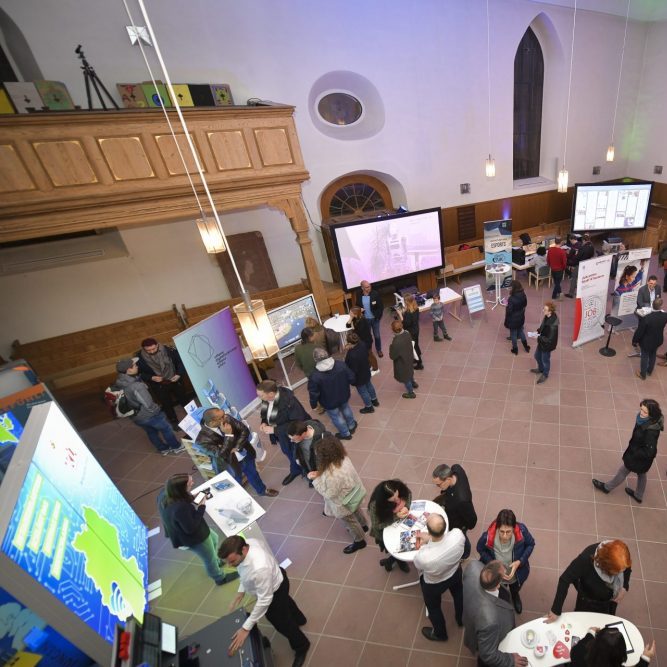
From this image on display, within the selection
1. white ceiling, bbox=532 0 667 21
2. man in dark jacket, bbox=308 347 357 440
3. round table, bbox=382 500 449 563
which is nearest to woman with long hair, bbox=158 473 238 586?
round table, bbox=382 500 449 563

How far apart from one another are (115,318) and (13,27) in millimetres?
5416

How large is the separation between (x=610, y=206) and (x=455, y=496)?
37.4 ft

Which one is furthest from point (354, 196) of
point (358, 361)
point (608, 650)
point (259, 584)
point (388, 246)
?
point (608, 650)

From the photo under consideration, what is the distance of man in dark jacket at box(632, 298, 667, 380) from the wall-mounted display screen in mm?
7163

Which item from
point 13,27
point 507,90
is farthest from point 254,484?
point 507,90

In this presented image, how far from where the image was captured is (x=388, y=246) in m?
9.18

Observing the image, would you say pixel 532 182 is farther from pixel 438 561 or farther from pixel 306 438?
pixel 438 561

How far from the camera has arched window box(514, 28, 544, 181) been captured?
10691 mm

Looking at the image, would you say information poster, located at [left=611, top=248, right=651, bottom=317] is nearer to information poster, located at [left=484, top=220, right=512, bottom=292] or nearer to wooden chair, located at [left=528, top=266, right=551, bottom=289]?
wooden chair, located at [left=528, top=266, right=551, bottom=289]


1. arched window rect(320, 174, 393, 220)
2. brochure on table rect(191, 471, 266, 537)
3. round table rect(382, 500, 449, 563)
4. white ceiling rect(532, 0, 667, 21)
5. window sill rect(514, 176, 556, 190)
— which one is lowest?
round table rect(382, 500, 449, 563)

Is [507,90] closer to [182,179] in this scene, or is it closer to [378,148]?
[378,148]

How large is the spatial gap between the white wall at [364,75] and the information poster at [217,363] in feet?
10.7

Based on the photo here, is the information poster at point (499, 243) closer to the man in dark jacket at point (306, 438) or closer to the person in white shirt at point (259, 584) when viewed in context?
the man in dark jacket at point (306, 438)

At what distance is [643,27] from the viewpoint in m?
10.8
